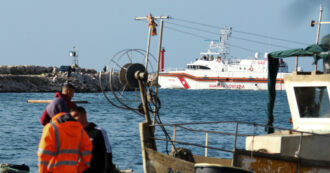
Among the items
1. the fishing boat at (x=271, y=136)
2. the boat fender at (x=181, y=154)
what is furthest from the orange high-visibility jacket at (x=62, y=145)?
the boat fender at (x=181, y=154)

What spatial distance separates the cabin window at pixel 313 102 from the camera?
11719 mm

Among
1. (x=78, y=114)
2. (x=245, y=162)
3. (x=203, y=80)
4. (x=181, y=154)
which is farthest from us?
(x=203, y=80)

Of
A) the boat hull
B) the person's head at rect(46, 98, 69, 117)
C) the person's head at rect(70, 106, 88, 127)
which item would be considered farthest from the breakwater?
the person's head at rect(70, 106, 88, 127)

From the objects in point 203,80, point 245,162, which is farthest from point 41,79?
point 245,162

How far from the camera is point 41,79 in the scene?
82.6m

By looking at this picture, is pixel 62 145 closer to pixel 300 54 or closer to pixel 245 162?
pixel 245 162

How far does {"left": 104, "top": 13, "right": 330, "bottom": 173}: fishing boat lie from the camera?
9.87 metres

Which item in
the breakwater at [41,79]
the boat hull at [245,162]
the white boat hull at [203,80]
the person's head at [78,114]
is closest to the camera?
the person's head at [78,114]

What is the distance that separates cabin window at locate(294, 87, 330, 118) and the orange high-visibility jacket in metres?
6.17

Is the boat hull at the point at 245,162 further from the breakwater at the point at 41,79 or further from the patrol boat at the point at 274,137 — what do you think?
the breakwater at the point at 41,79

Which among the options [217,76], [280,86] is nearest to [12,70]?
[217,76]

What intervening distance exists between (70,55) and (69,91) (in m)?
83.9

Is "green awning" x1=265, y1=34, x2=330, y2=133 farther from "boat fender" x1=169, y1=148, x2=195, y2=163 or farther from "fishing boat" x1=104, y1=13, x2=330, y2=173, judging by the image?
"boat fender" x1=169, y1=148, x2=195, y2=163

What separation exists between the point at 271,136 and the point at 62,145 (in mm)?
5265
